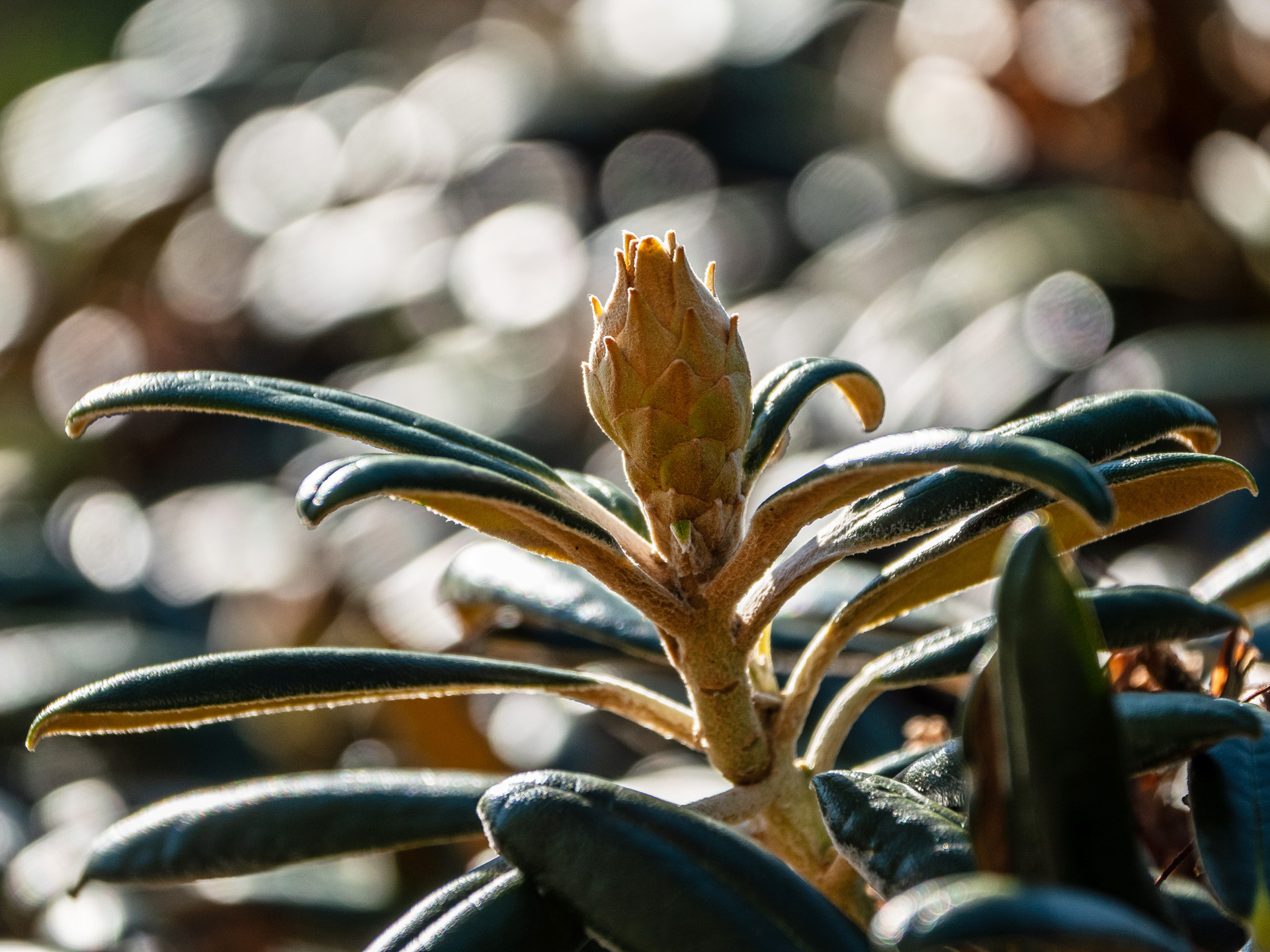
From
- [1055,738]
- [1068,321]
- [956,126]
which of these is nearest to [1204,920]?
[1055,738]

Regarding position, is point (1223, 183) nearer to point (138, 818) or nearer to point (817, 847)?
point (817, 847)

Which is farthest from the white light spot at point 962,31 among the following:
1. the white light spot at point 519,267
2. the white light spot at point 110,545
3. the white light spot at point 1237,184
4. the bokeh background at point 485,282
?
the white light spot at point 110,545

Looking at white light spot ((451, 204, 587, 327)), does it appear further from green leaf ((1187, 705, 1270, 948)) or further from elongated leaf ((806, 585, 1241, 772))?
green leaf ((1187, 705, 1270, 948))

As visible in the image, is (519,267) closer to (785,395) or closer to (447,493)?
(785,395)

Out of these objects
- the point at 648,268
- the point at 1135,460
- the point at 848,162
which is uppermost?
the point at 848,162

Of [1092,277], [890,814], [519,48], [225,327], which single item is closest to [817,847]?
[890,814]

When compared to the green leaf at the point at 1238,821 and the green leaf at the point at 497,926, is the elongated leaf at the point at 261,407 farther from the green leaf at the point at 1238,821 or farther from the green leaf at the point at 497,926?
the green leaf at the point at 1238,821
